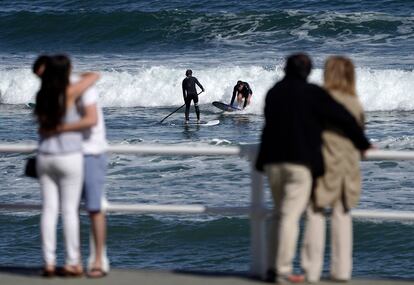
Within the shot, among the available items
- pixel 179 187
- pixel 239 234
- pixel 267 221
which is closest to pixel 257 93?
pixel 179 187

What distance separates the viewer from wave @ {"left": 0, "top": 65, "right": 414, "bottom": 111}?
106ft

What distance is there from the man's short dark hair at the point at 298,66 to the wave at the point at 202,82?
81.2 feet

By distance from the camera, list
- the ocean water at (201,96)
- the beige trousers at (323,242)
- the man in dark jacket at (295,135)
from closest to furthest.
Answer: the man in dark jacket at (295,135) < the beige trousers at (323,242) < the ocean water at (201,96)

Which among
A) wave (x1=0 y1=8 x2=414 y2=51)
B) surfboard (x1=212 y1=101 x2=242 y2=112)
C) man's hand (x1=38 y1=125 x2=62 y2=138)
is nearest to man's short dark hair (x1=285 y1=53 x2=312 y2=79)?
man's hand (x1=38 y1=125 x2=62 y2=138)

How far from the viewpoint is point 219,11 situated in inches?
1736

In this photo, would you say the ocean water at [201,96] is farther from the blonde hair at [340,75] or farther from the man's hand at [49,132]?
the blonde hair at [340,75]

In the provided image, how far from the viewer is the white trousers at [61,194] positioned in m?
6.94

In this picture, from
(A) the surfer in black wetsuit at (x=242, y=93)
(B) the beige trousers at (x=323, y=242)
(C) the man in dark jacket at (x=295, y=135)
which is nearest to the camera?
(C) the man in dark jacket at (x=295, y=135)

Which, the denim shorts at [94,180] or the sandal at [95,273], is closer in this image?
the denim shorts at [94,180]

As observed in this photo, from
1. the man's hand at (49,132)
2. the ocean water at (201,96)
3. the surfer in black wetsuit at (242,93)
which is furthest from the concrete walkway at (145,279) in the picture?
the surfer in black wetsuit at (242,93)

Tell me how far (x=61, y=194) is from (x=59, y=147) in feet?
0.98

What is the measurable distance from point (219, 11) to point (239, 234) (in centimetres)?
3018

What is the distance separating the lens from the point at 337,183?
6961mm

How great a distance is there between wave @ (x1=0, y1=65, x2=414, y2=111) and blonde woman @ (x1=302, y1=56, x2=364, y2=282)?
24.6m
